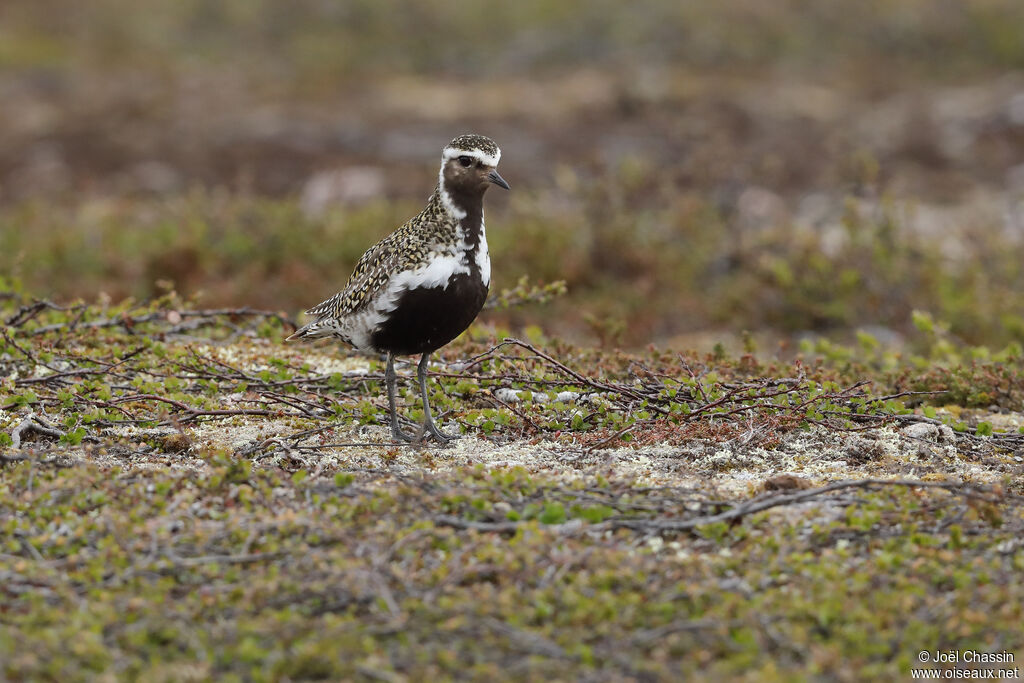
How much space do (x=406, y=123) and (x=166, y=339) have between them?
1256 cm

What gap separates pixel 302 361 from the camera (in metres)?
7.49

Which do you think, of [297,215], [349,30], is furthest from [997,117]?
[349,30]

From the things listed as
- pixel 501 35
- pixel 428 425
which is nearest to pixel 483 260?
pixel 428 425

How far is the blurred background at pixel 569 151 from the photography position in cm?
1129

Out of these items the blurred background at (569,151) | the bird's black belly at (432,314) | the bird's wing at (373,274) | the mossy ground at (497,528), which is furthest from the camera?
the blurred background at (569,151)

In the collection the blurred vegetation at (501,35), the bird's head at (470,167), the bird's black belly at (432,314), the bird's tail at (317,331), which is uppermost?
the blurred vegetation at (501,35)

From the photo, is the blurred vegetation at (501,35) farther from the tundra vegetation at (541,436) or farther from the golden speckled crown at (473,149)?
the golden speckled crown at (473,149)

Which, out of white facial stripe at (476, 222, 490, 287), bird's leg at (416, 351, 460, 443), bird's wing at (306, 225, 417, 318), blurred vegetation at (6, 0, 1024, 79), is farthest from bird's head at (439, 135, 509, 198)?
blurred vegetation at (6, 0, 1024, 79)

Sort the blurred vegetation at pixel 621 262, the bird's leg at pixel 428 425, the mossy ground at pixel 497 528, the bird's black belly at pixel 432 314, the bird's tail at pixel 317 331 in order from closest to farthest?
the mossy ground at pixel 497 528
the bird's black belly at pixel 432 314
the bird's leg at pixel 428 425
the bird's tail at pixel 317 331
the blurred vegetation at pixel 621 262

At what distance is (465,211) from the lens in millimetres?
6016

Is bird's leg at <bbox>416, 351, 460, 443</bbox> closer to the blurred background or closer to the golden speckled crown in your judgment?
the golden speckled crown

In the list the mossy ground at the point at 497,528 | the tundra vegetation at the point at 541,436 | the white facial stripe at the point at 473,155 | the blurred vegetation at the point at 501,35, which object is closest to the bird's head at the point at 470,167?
the white facial stripe at the point at 473,155

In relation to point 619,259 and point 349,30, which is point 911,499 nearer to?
point 619,259

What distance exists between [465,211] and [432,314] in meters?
0.62
